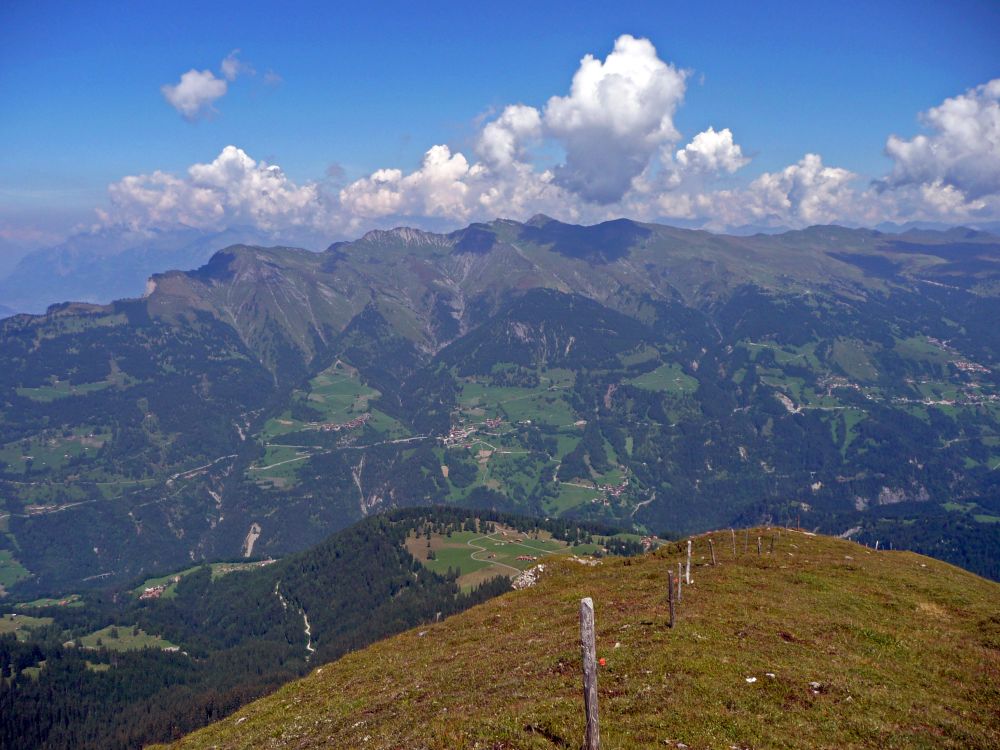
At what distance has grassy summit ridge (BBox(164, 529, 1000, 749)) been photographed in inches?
1010

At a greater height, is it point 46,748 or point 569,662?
point 569,662

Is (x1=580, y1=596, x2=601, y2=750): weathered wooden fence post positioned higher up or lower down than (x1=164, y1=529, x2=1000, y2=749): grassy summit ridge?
higher up

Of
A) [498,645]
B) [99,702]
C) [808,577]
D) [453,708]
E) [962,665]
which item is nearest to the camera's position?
[453,708]

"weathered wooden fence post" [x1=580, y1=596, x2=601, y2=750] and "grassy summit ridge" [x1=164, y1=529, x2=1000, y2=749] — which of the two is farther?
"grassy summit ridge" [x1=164, y1=529, x2=1000, y2=749]

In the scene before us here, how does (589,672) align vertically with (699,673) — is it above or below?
above

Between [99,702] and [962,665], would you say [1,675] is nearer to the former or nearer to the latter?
[99,702]

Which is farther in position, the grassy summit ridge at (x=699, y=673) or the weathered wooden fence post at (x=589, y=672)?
the grassy summit ridge at (x=699, y=673)

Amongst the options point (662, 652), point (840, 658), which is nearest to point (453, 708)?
point (662, 652)

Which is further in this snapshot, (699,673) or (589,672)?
(699,673)

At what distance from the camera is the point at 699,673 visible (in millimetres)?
30750

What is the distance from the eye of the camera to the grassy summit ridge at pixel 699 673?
25656 millimetres

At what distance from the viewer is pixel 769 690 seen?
2891 cm

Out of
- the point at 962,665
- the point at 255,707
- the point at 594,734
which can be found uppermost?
the point at 594,734

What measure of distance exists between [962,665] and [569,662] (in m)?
22.7
